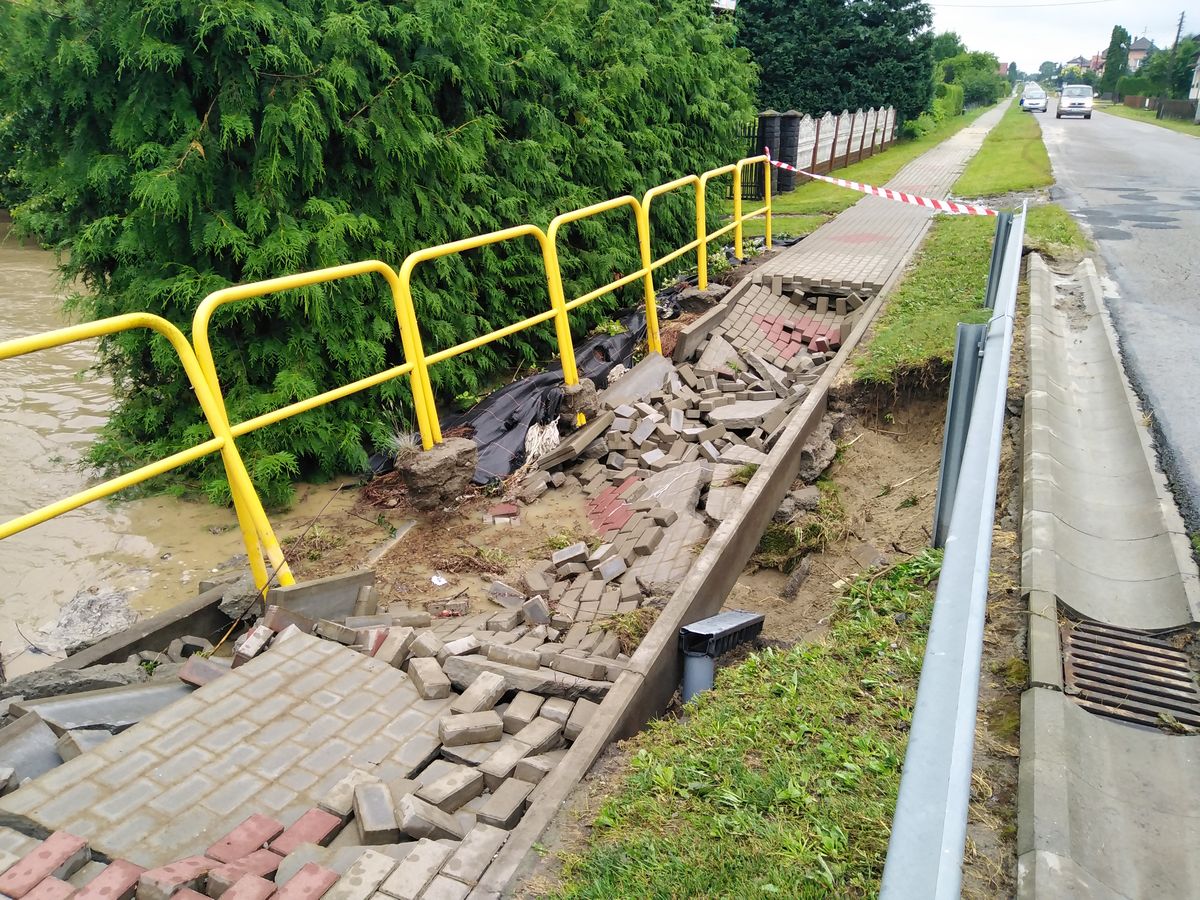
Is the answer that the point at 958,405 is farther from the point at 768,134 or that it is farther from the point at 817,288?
the point at 768,134

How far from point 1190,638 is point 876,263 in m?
7.77

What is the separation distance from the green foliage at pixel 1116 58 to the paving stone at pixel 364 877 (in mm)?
102151

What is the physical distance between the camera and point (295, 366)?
5777 millimetres

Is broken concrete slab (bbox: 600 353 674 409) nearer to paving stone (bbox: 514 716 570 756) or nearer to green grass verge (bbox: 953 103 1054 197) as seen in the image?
paving stone (bbox: 514 716 570 756)

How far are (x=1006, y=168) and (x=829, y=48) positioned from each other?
1002 cm

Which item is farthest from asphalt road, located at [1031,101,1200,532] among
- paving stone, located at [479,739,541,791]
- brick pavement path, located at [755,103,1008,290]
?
paving stone, located at [479,739,541,791]

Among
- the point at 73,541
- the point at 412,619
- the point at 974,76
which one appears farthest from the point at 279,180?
the point at 974,76

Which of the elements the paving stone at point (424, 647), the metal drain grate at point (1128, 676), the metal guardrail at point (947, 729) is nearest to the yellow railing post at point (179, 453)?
the paving stone at point (424, 647)

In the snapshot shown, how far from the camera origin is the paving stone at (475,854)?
8.38 ft

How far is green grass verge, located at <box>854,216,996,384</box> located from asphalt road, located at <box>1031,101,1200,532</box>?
1304 mm

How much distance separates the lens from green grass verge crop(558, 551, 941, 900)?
7.95ft

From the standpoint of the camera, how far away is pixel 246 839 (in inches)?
105

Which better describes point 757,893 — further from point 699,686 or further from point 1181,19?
point 1181,19

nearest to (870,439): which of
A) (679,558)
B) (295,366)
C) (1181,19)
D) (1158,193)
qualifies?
(679,558)
